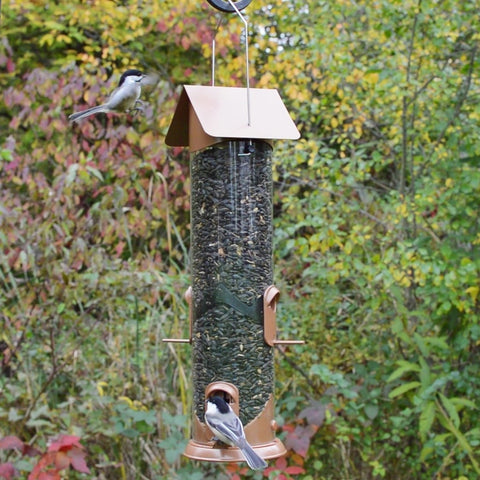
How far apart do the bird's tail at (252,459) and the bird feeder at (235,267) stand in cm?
29

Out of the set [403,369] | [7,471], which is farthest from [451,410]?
[7,471]

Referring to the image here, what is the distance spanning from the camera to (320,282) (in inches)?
235

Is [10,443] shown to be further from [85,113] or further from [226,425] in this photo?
[85,113]

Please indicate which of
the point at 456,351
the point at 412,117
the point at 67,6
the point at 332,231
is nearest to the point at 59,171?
the point at 67,6

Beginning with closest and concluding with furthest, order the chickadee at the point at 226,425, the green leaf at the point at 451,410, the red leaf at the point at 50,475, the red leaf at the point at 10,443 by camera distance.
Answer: the chickadee at the point at 226,425
the red leaf at the point at 50,475
the red leaf at the point at 10,443
the green leaf at the point at 451,410

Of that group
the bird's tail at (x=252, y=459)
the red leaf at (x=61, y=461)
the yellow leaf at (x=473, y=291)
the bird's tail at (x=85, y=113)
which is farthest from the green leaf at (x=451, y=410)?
the bird's tail at (x=85, y=113)

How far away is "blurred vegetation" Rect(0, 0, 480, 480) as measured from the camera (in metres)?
5.20

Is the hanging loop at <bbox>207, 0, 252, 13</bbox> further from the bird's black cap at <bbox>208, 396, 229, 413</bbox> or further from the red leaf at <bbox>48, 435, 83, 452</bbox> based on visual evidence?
the red leaf at <bbox>48, 435, 83, 452</bbox>

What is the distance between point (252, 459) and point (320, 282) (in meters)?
3.27

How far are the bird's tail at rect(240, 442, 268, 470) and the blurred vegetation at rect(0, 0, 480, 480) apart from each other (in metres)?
2.08

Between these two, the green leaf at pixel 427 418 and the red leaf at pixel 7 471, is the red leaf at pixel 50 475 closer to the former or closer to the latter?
the red leaf at pixel 7 471

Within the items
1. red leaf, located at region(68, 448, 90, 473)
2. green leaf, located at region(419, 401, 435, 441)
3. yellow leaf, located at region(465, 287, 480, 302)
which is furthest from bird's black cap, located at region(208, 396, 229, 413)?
yellow leaf, located at region(465, 287, 480, 302)

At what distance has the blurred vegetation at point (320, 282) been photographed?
5199 mm

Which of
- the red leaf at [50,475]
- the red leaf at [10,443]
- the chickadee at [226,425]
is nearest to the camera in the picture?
the chickadee at [226,425]
